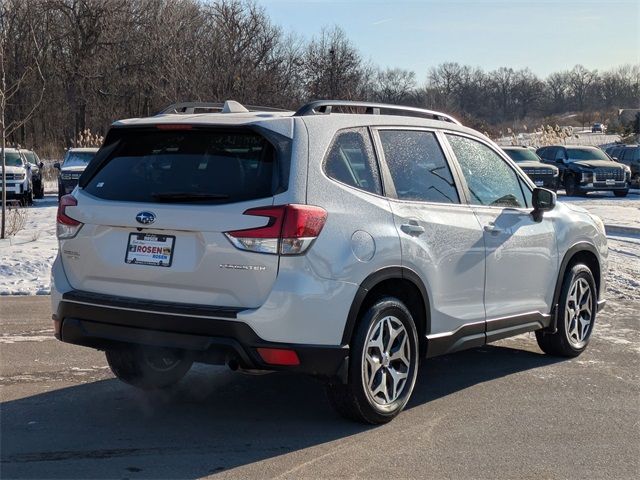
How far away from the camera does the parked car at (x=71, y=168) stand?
24023mm

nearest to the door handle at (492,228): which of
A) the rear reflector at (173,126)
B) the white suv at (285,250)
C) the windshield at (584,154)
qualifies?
the white suv at (285,250)

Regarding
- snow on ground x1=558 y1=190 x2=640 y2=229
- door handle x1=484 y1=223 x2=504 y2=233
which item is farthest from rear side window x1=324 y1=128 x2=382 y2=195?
snow on ground x1=558 y1=190 x2=640 y2=229

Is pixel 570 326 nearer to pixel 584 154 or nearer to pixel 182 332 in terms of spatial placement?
pixel 182 332

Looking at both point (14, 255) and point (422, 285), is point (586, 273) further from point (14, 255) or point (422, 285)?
point (14, 255)

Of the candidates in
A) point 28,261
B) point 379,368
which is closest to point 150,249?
point 379,368

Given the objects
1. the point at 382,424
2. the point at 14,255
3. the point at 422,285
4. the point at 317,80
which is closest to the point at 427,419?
the point at 382,424

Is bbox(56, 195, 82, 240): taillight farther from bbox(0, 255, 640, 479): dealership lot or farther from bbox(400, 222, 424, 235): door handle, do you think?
bbox(400, 222, 424, 235): door handle

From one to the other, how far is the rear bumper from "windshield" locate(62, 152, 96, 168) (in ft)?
Result: 67.2

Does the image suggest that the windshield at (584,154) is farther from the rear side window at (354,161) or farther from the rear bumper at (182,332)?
the rear bumper at (182,332)

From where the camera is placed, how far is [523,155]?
2972cm

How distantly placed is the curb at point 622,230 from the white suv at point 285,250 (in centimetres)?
1231

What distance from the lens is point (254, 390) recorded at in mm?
6332

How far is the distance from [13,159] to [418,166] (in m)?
22.3

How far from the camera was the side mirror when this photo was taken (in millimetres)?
6852
